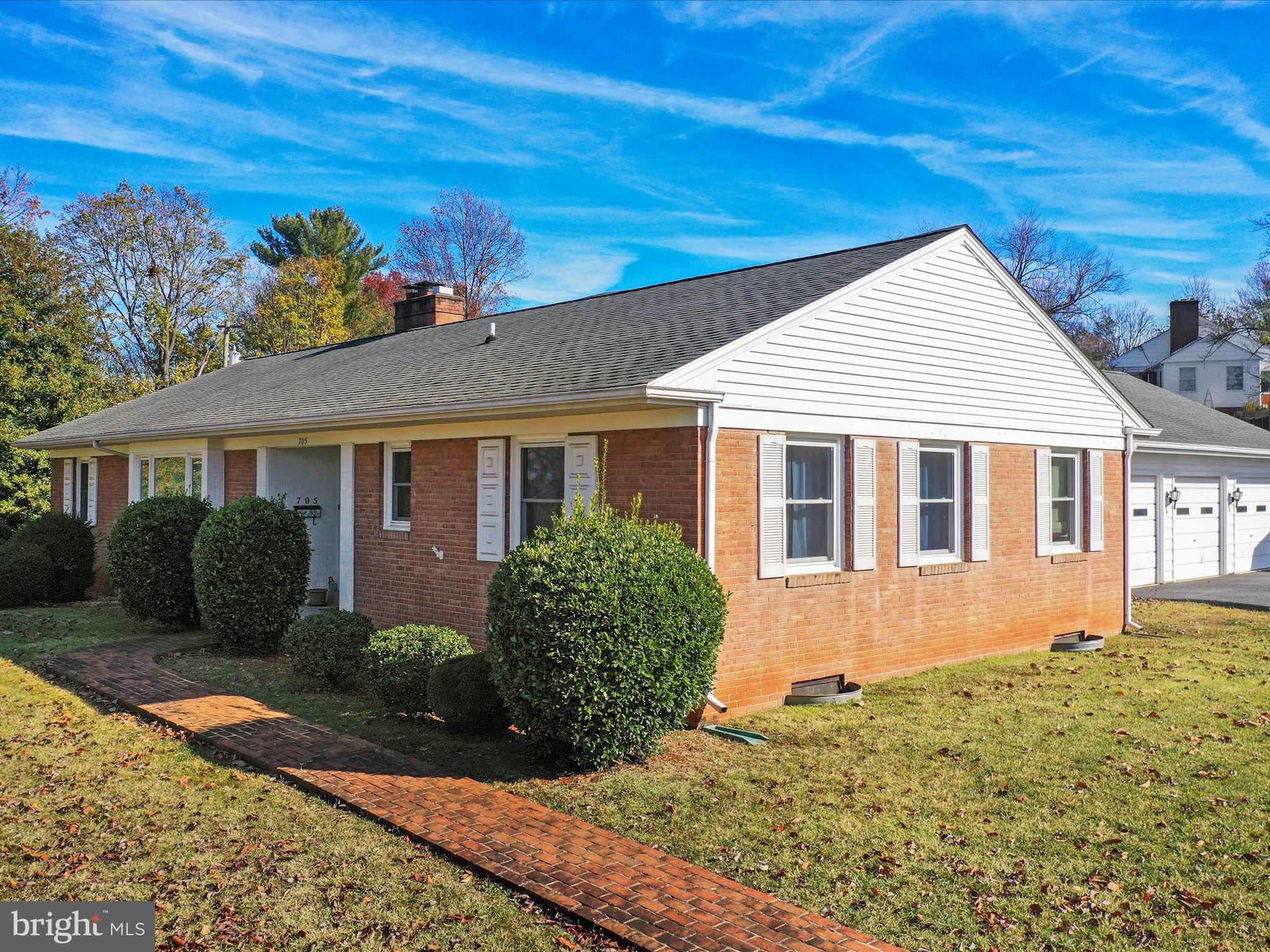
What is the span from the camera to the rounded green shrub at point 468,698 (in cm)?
815

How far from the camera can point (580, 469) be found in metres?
9.71

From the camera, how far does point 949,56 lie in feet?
44.4

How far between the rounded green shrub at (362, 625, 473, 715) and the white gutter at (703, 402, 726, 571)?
2.65 m

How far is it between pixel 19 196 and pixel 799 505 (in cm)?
3066

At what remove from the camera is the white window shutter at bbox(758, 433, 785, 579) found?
9.24 meters

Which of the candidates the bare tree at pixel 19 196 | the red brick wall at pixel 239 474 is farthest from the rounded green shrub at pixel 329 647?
the bare tree at pixel 19 196

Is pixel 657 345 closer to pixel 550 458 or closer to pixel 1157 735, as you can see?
pixel 550 458

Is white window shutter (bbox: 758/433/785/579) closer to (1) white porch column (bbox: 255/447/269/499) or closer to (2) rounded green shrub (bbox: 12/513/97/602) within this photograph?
(1) white porch column (bbox: 255/447/269/499)

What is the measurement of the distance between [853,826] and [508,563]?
10.3ft

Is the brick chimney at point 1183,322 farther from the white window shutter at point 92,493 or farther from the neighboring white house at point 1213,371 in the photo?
the white window shutter at point 92,493

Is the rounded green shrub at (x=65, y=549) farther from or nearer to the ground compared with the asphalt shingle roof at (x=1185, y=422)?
nearer to the ground

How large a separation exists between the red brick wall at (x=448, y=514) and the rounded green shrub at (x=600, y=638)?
1.34 m

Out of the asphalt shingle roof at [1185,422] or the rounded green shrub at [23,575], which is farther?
the asphalt shingle roof at [1185,422]

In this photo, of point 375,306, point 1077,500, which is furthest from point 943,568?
point 375,306
